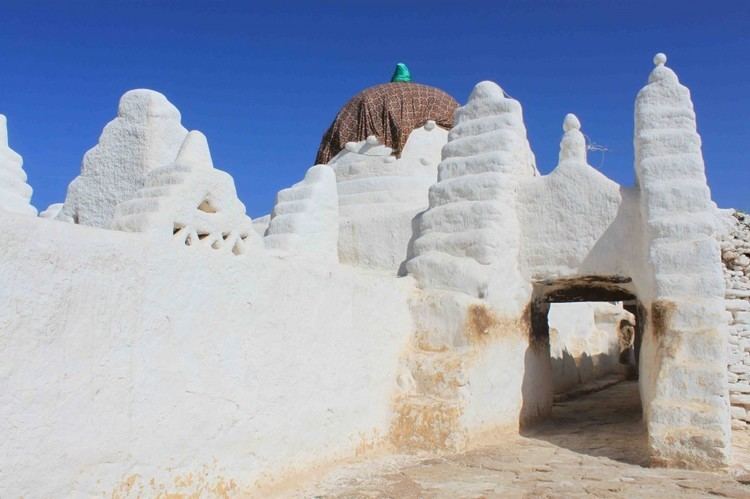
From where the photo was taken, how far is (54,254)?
11.9ft

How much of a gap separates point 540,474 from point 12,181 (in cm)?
707

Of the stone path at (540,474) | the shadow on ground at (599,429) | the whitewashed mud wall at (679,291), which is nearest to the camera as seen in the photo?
the stone path at (540,474)

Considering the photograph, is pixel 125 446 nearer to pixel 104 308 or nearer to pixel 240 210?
pixel 104 308

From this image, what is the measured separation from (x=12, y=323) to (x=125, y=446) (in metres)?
0.99

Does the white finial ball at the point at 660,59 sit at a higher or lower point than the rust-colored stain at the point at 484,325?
higher

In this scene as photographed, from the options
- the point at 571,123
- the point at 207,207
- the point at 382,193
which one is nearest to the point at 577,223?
the point at 571,123

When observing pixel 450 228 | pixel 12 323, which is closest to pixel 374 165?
pixel 450 228

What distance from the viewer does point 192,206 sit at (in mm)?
6883

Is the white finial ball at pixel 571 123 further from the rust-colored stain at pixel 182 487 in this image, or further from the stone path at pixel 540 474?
the rust-colored stain at pixel 182 487

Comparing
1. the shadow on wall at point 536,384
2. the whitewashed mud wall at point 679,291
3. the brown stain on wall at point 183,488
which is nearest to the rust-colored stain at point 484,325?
the shadow on wall at point 536,384

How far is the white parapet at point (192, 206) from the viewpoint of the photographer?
21.8 feet

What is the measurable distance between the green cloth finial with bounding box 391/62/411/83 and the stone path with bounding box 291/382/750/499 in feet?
35.6

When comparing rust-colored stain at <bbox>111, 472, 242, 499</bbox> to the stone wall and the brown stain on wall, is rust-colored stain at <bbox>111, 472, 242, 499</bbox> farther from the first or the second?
the stone wall

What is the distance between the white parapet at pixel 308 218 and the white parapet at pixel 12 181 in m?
2.97
